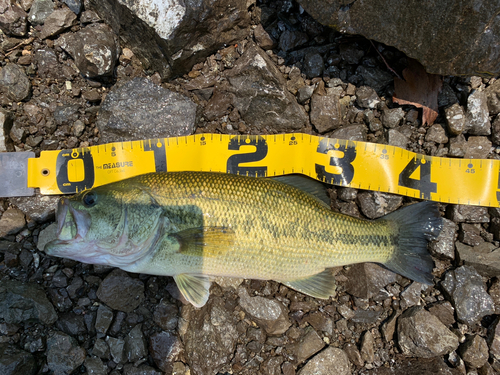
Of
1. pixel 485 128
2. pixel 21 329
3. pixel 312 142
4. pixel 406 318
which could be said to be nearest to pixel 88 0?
pixel 312 142

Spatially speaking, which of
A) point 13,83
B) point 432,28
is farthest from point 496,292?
point 13,83

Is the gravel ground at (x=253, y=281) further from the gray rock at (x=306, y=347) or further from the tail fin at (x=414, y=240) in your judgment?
the tail fin at (x=414, y=240)

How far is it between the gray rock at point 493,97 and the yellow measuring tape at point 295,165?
27.4 inches

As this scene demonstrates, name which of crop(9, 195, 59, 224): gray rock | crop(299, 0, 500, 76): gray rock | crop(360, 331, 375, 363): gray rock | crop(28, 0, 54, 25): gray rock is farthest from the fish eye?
crop(360, 331, 375, 363): gray rock

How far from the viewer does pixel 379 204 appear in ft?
13.3

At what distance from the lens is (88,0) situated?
13.9 ft

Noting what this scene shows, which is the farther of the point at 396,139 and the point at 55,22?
the point at 55,22

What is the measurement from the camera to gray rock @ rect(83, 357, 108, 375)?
11.6 feet

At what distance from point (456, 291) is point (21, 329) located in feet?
16.9

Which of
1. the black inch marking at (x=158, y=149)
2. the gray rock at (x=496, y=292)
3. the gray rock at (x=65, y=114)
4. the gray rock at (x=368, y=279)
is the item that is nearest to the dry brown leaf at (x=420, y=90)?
the gray rock at (x=368, y=279)

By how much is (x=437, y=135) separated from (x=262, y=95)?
2358 mm

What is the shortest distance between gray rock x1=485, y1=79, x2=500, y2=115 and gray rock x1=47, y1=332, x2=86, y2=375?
5.83 meters

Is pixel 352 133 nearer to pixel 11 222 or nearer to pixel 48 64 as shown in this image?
pixel 48 64

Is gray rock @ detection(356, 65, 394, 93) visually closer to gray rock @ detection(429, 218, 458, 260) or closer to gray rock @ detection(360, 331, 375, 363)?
gray rock @ detection(429, 218, 458, 260)
